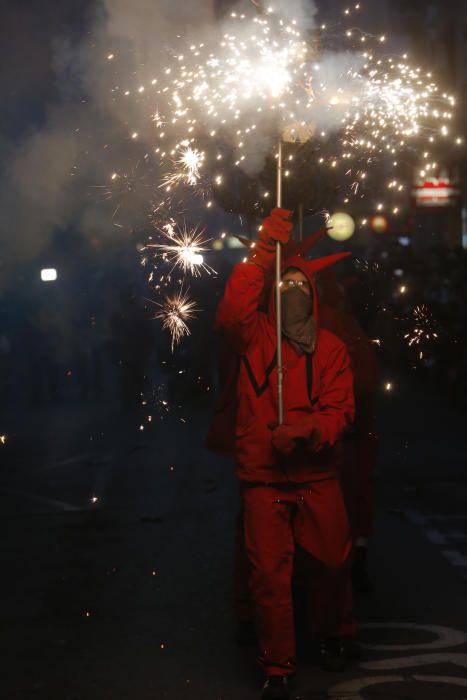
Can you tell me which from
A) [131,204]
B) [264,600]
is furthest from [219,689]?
[131,204]

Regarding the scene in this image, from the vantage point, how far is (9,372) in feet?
68.1

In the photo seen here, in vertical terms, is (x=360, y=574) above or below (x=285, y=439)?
below

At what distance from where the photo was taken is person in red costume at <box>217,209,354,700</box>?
5586mm

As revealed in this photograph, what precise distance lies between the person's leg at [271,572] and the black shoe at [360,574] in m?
1.84

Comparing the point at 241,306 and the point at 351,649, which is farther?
the point at 351,649

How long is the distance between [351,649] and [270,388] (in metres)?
1.24

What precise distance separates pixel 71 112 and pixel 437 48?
4288 centimetres

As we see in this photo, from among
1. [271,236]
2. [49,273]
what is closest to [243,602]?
[271,236]

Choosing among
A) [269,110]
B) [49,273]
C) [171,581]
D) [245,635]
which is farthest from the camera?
[49,273]

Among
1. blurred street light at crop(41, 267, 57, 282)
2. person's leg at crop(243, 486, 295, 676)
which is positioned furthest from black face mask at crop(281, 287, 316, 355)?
blurred street light at crop(41, 267, 57, 282)

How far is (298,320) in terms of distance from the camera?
5879 mm

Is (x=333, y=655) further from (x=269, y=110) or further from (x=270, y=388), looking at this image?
(x=269, y=110)

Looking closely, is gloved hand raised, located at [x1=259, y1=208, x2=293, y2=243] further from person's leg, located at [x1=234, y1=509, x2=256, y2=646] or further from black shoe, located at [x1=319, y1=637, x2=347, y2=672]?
black shoe, located at [x1=319, y1=637, x2=347, y2=672]

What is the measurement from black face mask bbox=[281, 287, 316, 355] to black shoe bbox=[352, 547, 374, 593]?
2.00 meters
